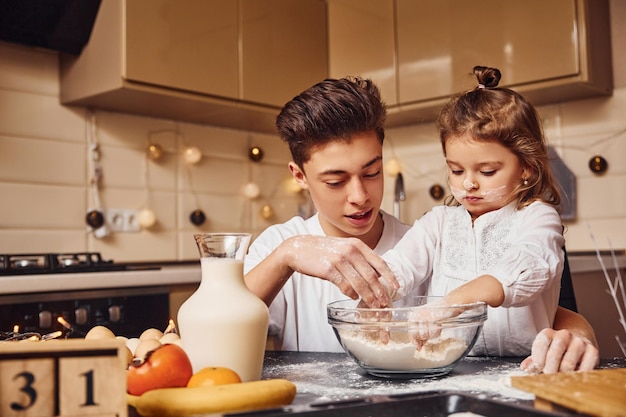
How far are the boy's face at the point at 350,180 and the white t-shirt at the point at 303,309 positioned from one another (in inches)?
7.2

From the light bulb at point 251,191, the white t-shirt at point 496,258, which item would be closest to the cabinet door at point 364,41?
the light bulb at point 251,191

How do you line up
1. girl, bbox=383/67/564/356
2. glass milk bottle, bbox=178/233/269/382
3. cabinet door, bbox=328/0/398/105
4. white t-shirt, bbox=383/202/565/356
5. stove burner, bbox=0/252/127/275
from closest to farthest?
glass milk bottle, bbox=178/233/269/382
white t-shirt, bbox=383/202/565/356
girl, bbox=383/67/564/356
stove burner, bbox=0/252/127/275
cabinet door, bbox=328/0/398/105

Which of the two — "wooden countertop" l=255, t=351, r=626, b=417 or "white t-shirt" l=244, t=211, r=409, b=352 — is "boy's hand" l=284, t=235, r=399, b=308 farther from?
"white t-shirt" l=244, t=211, r=409, b=352

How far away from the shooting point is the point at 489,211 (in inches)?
61.2

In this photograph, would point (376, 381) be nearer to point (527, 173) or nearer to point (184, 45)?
point (527, 173)

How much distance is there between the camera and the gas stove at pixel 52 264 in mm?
2178

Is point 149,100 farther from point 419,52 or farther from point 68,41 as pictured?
point 419,52

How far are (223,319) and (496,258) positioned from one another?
2.52ft

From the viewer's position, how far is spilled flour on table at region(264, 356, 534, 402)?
88 cm

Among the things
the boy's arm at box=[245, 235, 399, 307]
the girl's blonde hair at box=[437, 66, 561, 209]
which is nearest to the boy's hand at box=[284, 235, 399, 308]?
the boy's arm at box=[245, 235, 399, 307]

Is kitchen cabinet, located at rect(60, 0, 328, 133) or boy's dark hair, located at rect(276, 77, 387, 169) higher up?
kitchen cabinet, located at rect(60, 0, 328, 133)

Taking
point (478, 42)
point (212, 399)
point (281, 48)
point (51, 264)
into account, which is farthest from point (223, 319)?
point (281, 48)

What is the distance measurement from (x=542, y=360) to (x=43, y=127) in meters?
2.19

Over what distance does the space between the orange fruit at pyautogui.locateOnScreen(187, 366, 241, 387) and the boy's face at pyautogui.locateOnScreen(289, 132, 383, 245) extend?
32.1 inches
